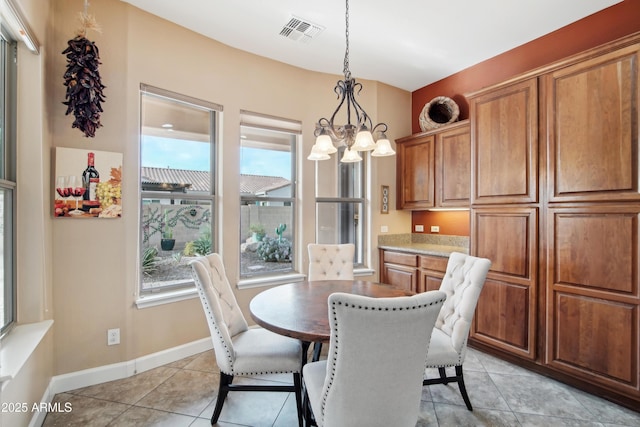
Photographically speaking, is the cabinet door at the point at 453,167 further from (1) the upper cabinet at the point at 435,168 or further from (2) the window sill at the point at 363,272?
(2) the window sill at the point at 363,272

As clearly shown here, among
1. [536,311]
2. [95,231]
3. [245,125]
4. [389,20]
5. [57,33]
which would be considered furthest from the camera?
[245,125]

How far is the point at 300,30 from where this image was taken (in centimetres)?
285

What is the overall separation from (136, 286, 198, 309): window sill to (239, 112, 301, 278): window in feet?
2.01

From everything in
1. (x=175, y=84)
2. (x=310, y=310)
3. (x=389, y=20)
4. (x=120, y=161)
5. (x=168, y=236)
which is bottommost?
(x=310, y=310)

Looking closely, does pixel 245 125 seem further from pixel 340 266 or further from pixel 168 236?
pixel 340 266

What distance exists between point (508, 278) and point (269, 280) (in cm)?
235

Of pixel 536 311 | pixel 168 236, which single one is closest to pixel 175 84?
pixel 168 236

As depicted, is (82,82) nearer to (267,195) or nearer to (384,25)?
(267,195)

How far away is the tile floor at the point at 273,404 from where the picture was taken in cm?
196

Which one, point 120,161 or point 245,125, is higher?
point 245,125

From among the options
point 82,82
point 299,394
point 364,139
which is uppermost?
point 82,82

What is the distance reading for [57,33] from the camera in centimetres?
222

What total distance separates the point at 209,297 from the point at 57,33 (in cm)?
225

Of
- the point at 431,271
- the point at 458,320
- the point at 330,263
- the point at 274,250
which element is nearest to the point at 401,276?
the point at 431,271
